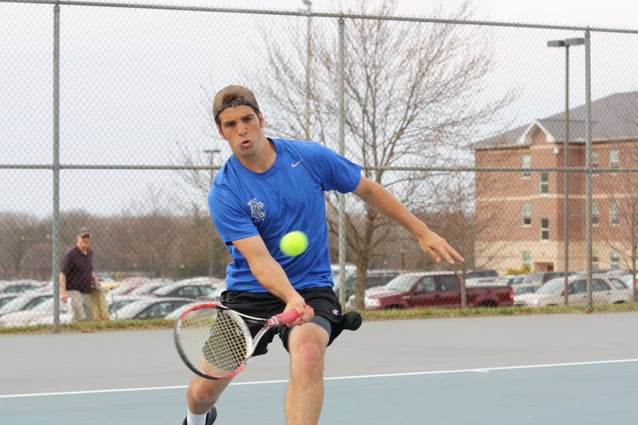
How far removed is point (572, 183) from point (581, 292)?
33.8ft

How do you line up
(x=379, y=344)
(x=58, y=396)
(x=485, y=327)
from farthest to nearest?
1. (x=485, y=327)
2. (x=379, y=344)
3. (x=58, y=396)

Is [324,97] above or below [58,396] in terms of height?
above

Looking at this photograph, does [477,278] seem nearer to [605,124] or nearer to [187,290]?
[187,290]

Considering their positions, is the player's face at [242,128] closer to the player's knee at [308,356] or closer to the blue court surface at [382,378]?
the player's knee at [308,356]

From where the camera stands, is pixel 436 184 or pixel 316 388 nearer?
pixel 316 388

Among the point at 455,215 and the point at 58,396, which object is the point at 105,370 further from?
the point at 455,215

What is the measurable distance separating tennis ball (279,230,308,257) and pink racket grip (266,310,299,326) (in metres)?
0.57

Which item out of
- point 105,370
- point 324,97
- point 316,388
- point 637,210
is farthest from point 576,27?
point 637,210

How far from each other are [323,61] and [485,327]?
18.2 feet

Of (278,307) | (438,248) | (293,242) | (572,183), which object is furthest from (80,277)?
(572,183)

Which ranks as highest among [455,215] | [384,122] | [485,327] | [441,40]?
[441,40]

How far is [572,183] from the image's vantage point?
35531mm

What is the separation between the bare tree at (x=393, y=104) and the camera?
56.7 ft

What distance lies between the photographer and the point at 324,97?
56.9 feet
